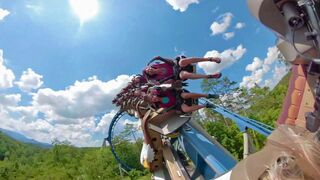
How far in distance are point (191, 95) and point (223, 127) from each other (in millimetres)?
11169

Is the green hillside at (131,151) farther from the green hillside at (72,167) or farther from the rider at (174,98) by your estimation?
the rider at (174,98)

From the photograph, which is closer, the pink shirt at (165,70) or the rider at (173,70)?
the rider at (173,70)

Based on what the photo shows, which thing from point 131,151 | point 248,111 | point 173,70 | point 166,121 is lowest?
point 166,121

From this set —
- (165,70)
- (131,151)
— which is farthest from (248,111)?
(165,70)

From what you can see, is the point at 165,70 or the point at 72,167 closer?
the point at 165,70

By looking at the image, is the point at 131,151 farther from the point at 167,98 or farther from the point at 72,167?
the point at 167,98

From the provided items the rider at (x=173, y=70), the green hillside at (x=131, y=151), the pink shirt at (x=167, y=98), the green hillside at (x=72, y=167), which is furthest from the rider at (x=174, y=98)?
the green hillside at (x=72, y=167)

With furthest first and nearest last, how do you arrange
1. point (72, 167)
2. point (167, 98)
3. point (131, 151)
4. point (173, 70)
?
point (72, 167) < point (131, 151) < point (173, 70) < point (167, 98)

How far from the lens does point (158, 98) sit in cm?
304

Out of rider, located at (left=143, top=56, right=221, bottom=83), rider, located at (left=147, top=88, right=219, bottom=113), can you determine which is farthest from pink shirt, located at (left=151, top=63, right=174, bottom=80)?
rider, located at (left=147, top=88, right=219, bottom=113)

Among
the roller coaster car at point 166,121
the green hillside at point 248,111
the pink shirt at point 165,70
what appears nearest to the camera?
the roller coaster car at point 166,121

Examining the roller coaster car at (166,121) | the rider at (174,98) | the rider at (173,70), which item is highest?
the rider at (173,70)

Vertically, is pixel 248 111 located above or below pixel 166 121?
above

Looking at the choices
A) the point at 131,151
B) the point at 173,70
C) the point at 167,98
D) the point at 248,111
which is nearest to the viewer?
the point at 167,98
